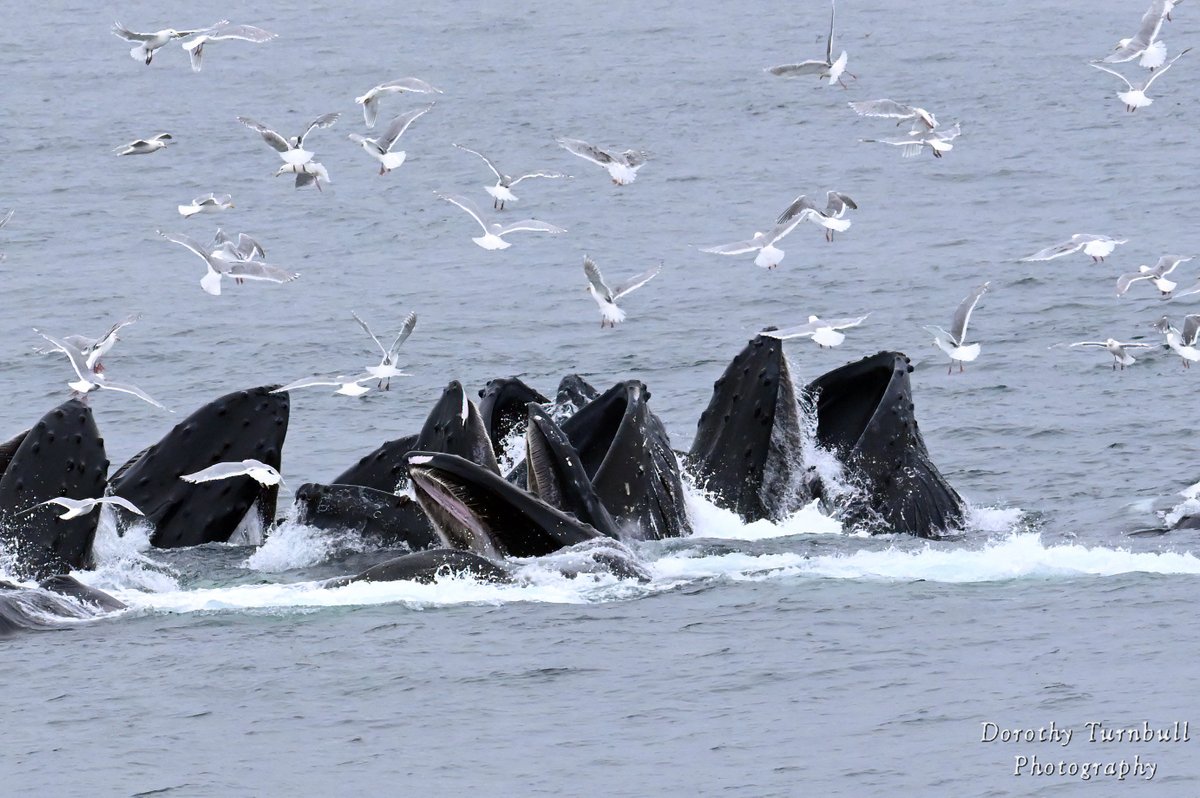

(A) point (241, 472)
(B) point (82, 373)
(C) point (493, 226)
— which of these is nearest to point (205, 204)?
(C) point (493, 226)

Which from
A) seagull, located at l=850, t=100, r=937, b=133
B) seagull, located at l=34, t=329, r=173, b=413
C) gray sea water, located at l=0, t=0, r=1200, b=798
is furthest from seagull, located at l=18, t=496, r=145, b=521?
seagull, located at l=850, t=100, r=937, b=133

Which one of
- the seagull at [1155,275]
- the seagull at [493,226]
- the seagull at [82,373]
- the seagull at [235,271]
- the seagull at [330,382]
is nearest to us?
the seagull at [330,382]

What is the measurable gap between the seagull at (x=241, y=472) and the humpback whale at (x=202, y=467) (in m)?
0.69

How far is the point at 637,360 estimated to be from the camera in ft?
130

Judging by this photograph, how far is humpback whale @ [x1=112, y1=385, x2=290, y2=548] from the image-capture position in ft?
75.7

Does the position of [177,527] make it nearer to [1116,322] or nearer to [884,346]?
[884,346]

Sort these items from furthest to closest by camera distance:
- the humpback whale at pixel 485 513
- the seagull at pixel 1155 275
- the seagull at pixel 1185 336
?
the seagull at pixel 1155 275 < the seagull at pixel 1185 336 < the humpback whale at pixel 485 513

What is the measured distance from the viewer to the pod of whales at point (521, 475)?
21156 mm

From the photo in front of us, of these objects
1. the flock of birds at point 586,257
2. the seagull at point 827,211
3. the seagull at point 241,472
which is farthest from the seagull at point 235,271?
A: the seagull at point 241,472

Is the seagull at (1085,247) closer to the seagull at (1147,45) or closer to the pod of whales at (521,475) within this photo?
the seagull at (1147,45)

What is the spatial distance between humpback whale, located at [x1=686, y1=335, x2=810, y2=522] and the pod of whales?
18 millimetres

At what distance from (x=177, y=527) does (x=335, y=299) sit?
24.0 m

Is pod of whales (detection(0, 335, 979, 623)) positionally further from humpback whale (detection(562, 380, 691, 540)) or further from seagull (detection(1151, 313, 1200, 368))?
seagull (detection(1151, 313, 1200, 368))

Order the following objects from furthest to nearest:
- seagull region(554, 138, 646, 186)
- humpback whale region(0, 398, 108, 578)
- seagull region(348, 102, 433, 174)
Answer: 1. seagull region(348, 102, 433, 174)
2. seagull region(554, 138, 646, 186)
3. humpback whale region(0, 398, 108, 578)
